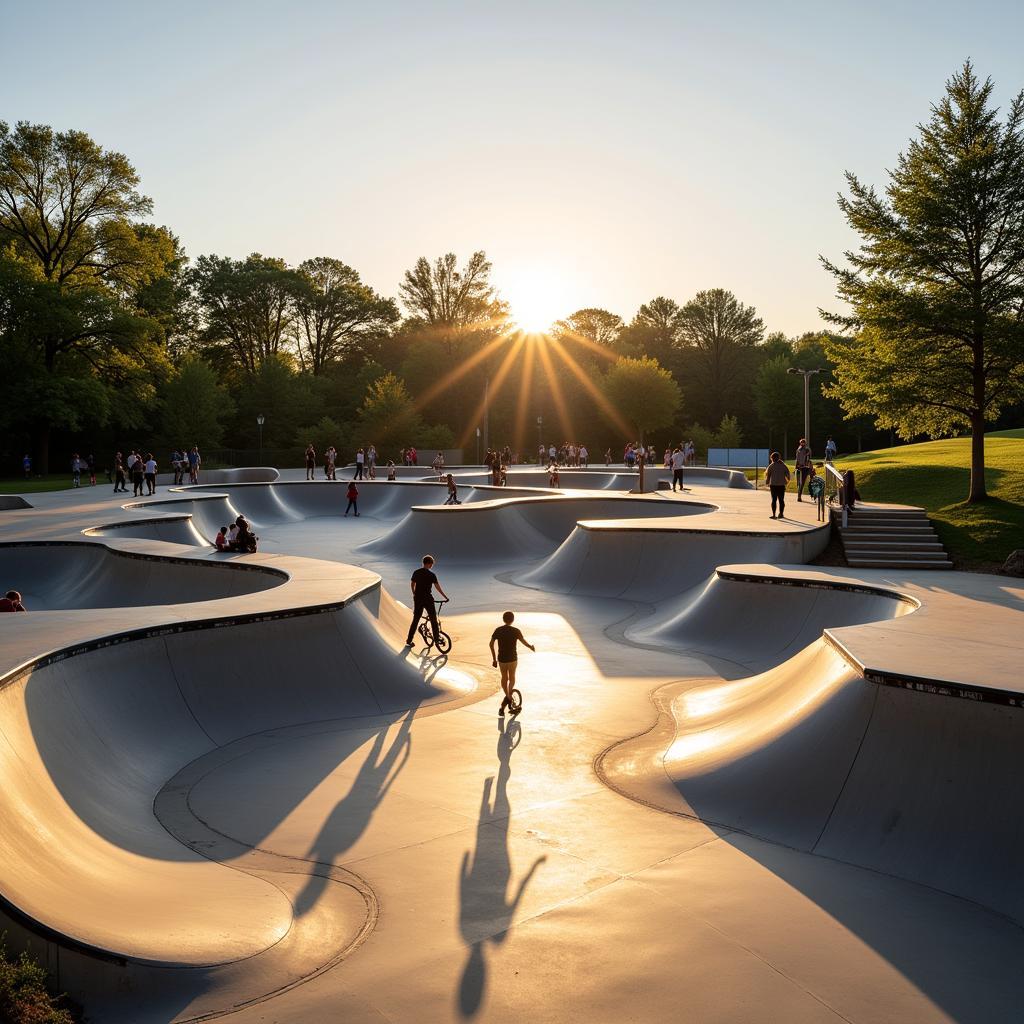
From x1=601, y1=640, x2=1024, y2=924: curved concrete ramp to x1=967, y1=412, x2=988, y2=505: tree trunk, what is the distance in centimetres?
1620

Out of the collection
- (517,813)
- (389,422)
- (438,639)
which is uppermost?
(389,422)

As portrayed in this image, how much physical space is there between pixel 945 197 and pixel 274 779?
2166cm

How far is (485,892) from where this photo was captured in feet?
21.3

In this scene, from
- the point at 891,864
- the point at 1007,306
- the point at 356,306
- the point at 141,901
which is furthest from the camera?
the point at 356,306

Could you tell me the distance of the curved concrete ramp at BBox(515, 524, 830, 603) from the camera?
18875 millimetres

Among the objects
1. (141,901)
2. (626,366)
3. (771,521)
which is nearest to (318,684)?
(141,901)

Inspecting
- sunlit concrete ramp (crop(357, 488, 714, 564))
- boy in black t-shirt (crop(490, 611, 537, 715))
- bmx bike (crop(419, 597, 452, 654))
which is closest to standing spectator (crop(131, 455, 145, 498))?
sunlit concrete ramp (crop(357, 488, 714, 564))

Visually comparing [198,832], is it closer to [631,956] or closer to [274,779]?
[274,779]

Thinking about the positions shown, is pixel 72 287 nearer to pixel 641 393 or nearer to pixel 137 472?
pixel 137 472

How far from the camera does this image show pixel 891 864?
22.5ft

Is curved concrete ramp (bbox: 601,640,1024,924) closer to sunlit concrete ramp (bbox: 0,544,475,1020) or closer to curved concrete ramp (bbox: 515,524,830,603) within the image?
sunlit concrete ramp (bbox: 0,544,475,1020)

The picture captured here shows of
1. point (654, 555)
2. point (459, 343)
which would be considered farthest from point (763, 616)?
point (459, 343)

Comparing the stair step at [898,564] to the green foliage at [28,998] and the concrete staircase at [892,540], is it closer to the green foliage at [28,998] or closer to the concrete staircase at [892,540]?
the concrete staircase at [892,540]

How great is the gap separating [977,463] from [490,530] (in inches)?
523
